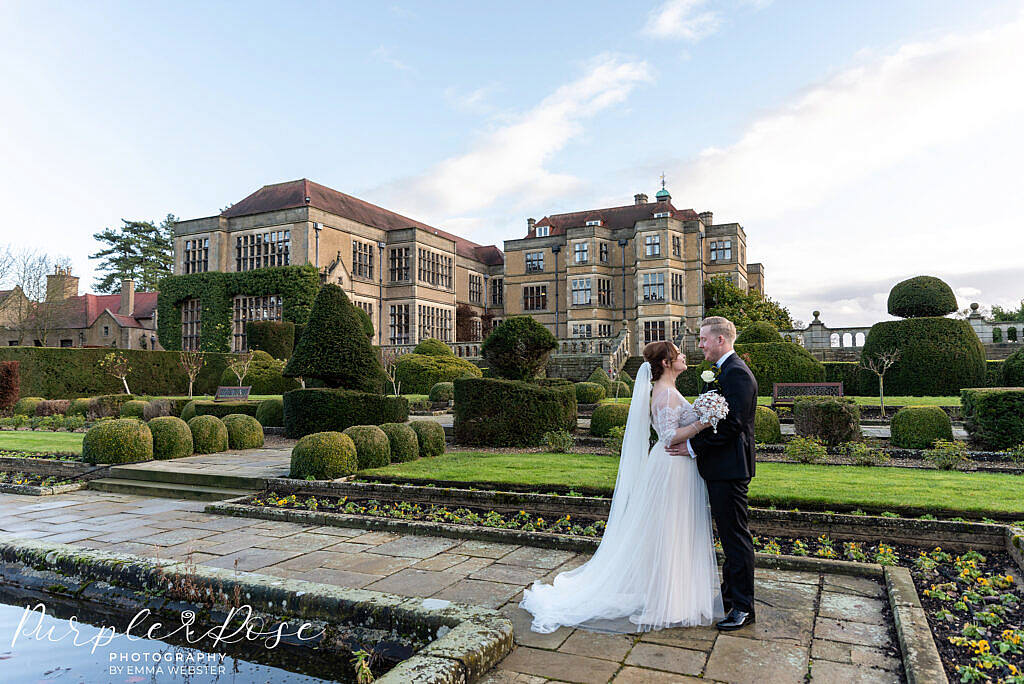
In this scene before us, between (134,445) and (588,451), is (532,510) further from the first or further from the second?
(134,445)

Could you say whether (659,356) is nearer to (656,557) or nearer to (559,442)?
(656,557)

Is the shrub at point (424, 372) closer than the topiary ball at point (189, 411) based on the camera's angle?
No

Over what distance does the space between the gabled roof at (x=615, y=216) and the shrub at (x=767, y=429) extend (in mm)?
32001

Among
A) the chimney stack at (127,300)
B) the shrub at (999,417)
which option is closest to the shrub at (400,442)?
the shrub at (999,417)

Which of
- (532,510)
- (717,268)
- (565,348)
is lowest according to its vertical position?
(532,510)

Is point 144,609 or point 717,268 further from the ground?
point 717,268

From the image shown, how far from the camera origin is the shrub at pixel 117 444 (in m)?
10.5

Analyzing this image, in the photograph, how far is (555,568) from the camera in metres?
5.25

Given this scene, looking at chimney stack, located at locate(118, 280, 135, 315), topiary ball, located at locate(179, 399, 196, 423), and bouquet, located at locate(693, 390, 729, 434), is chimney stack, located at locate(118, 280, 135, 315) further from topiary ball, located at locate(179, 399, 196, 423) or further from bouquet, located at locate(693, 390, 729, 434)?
bouquet, located at locate(693, 390, 729, 434)

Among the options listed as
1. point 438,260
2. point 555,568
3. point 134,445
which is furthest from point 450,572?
point 438,260

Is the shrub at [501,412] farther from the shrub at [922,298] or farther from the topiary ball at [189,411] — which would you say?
the shrub at [922,298]

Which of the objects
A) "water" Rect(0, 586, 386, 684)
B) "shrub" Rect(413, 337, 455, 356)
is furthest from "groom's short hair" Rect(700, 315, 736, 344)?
"shrub" Rect(413, 337, 455, 356)

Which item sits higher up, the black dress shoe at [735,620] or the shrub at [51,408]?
the shrub at [51,408]

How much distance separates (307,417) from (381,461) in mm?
4874
